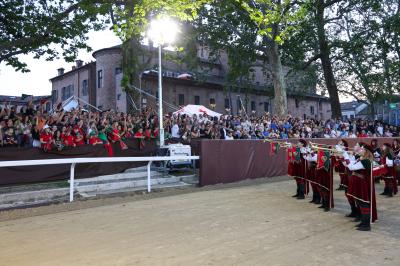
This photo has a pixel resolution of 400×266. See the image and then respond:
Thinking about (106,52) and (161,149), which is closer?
(161,149)

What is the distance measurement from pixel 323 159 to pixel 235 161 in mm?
5726

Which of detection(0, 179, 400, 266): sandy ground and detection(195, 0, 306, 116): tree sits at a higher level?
detection(195, 0, 306, 116): tree

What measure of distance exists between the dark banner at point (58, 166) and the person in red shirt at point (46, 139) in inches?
6.6

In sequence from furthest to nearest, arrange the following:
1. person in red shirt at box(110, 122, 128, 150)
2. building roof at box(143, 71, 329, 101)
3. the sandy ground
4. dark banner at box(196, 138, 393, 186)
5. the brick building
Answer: the brick building → building roof at box(143, 71, 329, 101) → dark banner at box(196, 138, 393, 186) → person in red shirt at box(110, 122, 128, 150) → the sandy ground

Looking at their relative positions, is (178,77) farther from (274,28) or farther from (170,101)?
(274,28)

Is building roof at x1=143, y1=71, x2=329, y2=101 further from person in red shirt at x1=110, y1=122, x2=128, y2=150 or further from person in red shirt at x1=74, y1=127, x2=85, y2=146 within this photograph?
person in red shirt at x1=74, y1=127, x2=85, y2=146

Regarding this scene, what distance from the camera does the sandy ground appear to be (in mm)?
5273

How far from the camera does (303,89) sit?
35219 mm

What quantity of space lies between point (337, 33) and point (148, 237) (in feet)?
105

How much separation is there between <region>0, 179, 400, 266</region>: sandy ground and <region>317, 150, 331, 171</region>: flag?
111 cm

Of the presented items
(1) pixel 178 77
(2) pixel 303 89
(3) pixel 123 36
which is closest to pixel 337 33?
(2) pixel 303 89

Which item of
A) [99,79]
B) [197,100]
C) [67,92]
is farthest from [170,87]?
[67,92]

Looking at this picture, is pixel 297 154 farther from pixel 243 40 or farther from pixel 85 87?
pixel 85 87

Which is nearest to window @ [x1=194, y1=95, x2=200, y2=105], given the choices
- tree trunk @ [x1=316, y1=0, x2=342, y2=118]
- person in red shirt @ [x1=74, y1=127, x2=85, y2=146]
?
tree trunk @ [x1=316, y1=0, x2=342, y2=118]
